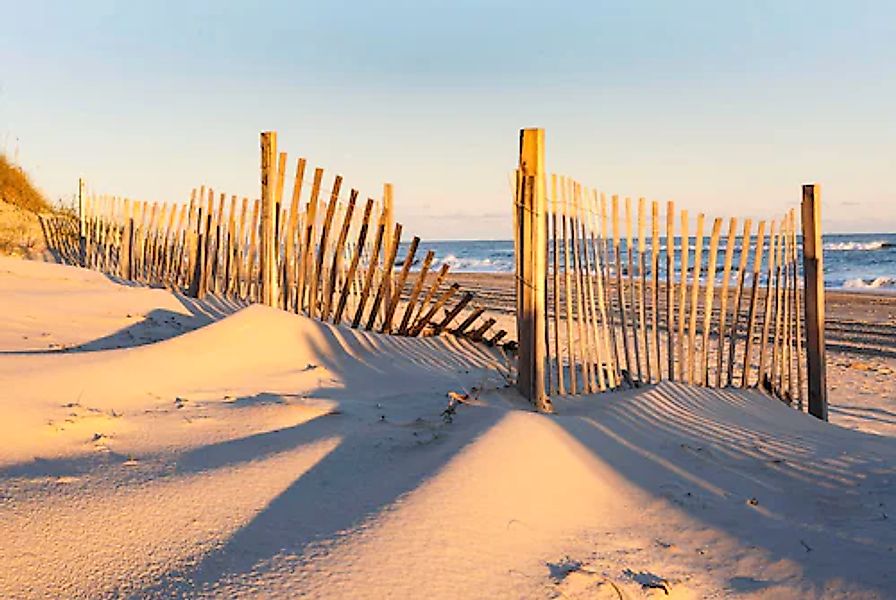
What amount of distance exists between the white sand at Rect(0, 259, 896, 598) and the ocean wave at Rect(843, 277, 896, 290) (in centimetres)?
2331

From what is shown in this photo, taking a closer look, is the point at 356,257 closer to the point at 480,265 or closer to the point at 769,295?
the point at 769,295

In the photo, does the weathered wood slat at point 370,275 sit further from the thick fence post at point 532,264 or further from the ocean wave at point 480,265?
the ocean wave at point 480,265

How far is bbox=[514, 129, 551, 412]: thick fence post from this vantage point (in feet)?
15.0

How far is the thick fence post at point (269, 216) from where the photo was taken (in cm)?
699

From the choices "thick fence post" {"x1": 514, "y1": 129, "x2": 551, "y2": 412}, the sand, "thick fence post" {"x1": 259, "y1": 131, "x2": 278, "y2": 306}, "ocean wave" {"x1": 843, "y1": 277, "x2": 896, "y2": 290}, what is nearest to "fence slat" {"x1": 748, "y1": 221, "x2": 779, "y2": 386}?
the sand

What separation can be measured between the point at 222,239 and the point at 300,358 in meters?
4.15

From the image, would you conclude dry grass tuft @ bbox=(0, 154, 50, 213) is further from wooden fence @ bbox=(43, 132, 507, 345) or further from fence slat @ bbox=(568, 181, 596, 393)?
fence slat @ bbox=(568, 181, 596, 393)

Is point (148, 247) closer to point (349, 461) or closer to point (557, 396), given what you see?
point (557, 396)

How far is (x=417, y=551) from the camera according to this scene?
2.24 m

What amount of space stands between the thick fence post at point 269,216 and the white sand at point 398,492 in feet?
7.29

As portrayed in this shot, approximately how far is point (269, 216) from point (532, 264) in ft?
11.2

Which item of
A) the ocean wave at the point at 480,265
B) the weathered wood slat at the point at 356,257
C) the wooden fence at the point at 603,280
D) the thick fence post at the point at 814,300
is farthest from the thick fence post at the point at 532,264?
the ocean wave at the point at 480,265

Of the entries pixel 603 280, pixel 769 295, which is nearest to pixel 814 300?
pixel 769 295

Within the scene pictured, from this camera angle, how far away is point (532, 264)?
15.3 feet
